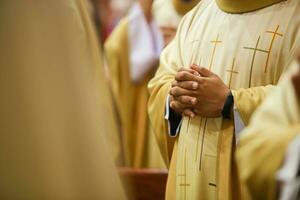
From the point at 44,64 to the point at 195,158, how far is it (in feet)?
2.38

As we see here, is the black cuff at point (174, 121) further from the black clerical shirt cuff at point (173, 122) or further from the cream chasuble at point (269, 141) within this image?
the cream chasuble at point (269, 141)

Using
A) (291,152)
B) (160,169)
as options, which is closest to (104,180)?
(291,152)

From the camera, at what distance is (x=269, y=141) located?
166 cm

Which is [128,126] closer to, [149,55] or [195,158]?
[149,55]

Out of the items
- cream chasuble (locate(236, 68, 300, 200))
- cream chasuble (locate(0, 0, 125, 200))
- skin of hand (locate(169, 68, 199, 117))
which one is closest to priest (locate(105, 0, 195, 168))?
skin of hand (locate(169, 68, 199, 117))

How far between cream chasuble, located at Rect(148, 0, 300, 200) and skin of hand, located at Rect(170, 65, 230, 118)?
6 centimetres

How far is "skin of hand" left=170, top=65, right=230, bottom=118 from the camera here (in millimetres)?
2354

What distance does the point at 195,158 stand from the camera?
8.20 feet

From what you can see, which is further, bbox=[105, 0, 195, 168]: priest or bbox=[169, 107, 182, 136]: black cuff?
bbox=[105, 0, 195, 168]: priest

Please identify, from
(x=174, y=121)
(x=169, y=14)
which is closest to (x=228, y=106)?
(x=174, y=121)

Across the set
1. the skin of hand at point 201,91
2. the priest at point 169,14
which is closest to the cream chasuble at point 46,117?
the skin of hand at point 201,91

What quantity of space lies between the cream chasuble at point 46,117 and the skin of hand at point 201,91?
0.43 m

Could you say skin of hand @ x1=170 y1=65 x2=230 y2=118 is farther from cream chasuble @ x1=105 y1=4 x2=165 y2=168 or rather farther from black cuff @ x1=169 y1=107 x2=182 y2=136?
cream chasuble @ x1=105 y1=4 x2=165 y2=168

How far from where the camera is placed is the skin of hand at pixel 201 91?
2354 millimetres
